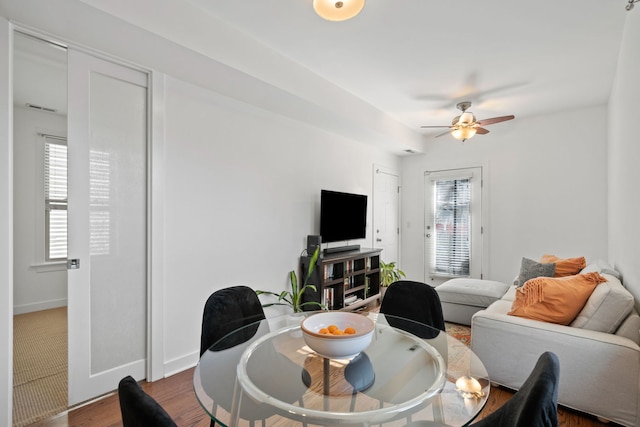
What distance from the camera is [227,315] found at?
195 cm

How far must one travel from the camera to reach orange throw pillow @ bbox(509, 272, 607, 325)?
2258 millimetres

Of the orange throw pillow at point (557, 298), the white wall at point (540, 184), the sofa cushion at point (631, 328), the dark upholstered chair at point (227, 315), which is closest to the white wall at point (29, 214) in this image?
the dark upholstered chair at point (227, 315)

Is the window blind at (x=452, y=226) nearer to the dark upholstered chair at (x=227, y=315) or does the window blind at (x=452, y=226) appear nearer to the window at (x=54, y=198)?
the dark upholstered chair at (x=227, y=315)

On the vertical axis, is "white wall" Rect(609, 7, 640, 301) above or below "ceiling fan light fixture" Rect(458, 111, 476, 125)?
below

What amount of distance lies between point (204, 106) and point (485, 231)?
4.46 metres

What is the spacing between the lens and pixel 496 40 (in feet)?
8.69

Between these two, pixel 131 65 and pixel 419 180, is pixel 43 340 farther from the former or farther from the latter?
pixel 419 180

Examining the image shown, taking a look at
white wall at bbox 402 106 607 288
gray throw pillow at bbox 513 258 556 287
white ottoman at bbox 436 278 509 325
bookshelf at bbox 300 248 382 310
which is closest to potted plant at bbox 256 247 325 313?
bookshelf at bbox 300 248 382 310

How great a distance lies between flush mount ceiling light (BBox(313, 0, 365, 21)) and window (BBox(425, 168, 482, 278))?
431 cm

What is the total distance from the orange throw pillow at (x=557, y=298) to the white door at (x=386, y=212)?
284 cm

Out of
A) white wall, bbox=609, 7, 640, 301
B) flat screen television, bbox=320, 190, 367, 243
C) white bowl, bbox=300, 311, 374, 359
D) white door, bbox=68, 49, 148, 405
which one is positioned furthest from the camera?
flat screen television, bbox=320, 190, 367, 243

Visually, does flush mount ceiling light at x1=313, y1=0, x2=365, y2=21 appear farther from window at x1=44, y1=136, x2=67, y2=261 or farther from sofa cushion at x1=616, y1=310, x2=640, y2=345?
window at x1=44, y1=136, x2=67, y2=261

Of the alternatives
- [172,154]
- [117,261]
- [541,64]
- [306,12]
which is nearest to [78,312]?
[117,261]

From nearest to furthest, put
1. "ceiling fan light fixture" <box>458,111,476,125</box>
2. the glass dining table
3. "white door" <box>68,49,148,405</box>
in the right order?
1. the glass dining table
2. "white door" <box>68,49,148,405</box>
3. "ceiling fan light fixture" <box>458,111,476,125</box>
